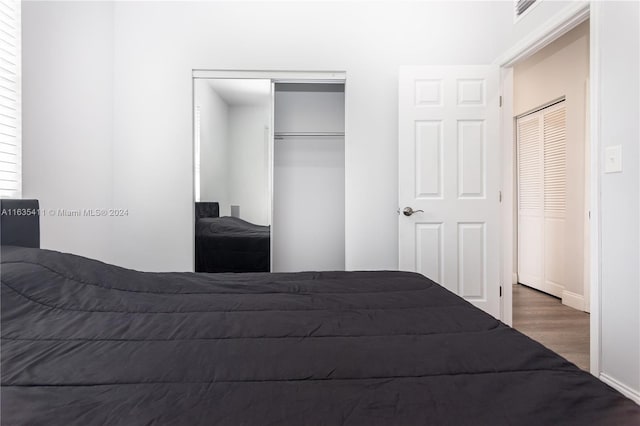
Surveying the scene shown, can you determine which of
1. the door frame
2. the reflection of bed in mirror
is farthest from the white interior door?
the reflection of bed in mirror

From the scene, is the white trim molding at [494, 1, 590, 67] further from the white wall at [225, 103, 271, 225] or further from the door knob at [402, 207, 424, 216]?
the white wall at [225, 103, 271, 225]

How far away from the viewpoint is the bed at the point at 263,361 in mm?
696

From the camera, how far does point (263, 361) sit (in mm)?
910

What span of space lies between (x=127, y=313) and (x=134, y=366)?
463 millimetres

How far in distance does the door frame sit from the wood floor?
0.26m

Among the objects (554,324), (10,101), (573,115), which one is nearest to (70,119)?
(10,101)

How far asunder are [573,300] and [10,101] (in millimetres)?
4967

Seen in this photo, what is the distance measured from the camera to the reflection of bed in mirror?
11.0 feet

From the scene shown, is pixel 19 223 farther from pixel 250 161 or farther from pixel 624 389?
pixel 624 389

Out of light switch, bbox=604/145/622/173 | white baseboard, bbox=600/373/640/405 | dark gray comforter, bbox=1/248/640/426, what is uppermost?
light switch, bbox=604/145/622/173

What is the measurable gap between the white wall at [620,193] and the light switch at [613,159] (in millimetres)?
22

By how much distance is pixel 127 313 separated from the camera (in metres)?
1.29

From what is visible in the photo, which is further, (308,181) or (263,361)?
(308,181)

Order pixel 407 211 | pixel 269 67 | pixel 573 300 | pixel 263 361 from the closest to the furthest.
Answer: pixel 263 361 → pixel 407 211 → pixel 269 67 → pixel 573 300
